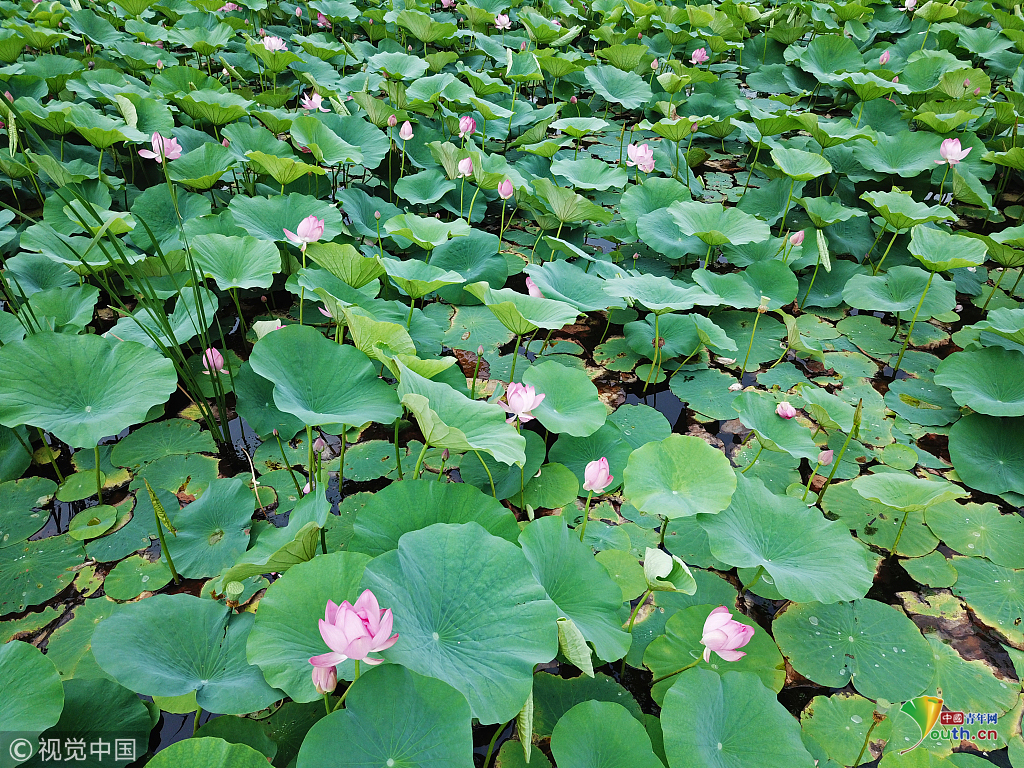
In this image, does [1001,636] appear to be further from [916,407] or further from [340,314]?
[340,314]

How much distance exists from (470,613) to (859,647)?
1162 mm

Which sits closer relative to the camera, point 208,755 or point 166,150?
point 208,755

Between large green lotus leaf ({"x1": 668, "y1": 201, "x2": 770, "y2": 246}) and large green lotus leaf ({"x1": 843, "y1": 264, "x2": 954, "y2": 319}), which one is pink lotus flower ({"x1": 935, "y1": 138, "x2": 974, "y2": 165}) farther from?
large green lotus leaf ({"x1": 668, "y1": 201, "x2": 770, "y2": 246})

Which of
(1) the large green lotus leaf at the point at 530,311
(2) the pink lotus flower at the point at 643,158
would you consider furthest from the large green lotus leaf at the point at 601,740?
(2) the pink lotus flower at the point at 643,158

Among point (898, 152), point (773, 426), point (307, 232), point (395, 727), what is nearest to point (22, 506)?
point (307, 232)

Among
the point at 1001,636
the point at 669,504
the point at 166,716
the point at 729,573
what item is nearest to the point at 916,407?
the point at 1001,636

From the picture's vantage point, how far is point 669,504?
1.70m

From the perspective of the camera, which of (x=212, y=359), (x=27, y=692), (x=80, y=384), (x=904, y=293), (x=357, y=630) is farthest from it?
(x=904, y=293)

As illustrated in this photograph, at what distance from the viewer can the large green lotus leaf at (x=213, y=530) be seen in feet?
5.70

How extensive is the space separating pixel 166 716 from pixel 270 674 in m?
0.48

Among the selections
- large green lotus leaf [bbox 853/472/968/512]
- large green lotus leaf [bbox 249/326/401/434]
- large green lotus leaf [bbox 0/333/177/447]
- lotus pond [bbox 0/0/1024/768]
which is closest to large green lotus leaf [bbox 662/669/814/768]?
lotus pond [bbox 0/0/1024/768]

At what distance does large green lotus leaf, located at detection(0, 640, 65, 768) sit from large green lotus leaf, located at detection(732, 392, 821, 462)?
196cm

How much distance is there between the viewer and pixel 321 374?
72.6 inches

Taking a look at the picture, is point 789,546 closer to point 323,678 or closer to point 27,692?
point 323,678
